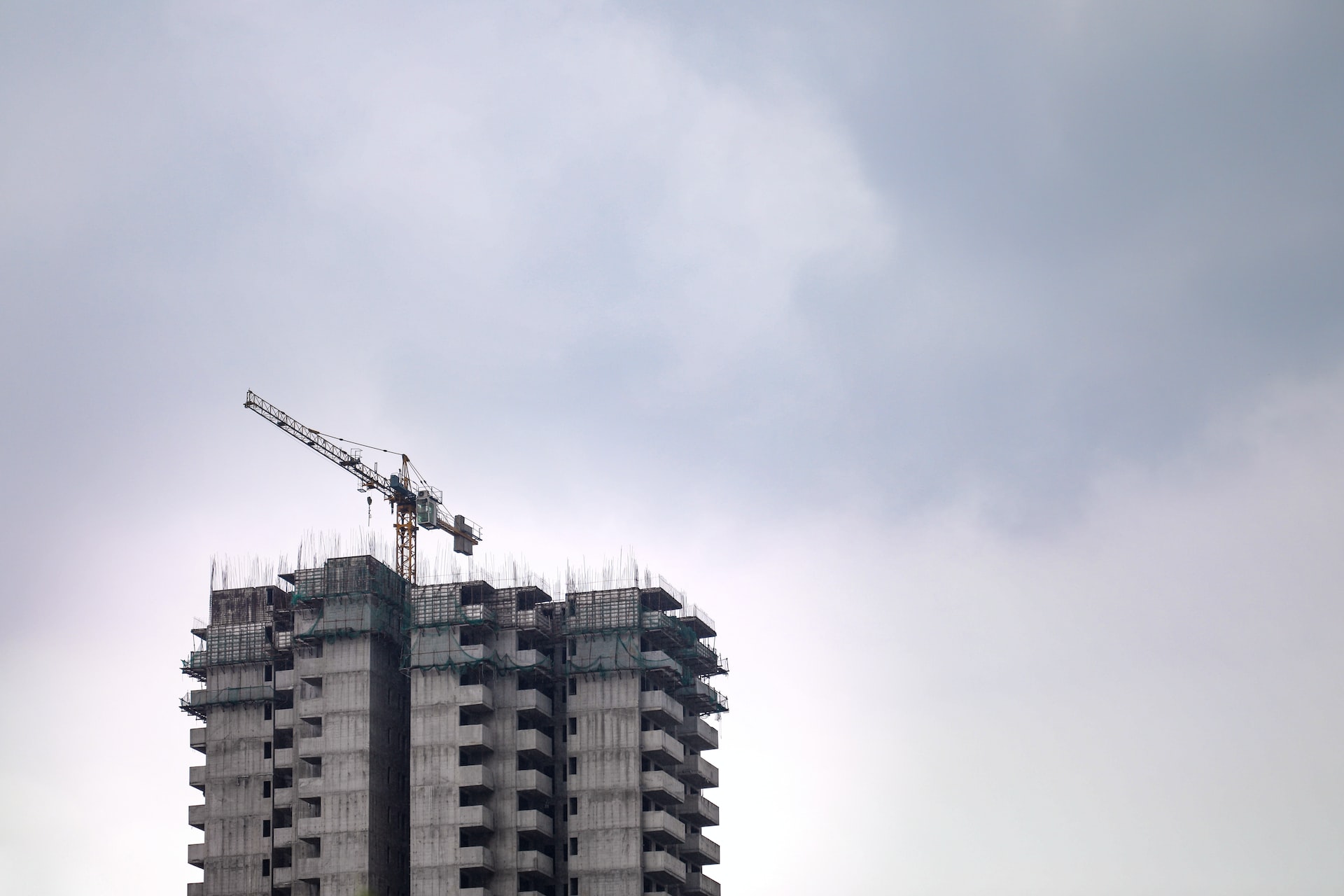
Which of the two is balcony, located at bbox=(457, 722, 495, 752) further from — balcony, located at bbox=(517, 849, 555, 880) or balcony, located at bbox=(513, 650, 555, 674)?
balcony, located at bbox=(517, 849, 555, 880)

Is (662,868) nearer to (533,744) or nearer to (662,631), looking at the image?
(533,744)

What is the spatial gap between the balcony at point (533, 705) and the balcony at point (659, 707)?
9.15 metres

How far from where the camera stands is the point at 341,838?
7239 inches

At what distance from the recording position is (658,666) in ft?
619

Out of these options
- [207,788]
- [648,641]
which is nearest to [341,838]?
[207,788]

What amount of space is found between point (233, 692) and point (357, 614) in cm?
1775

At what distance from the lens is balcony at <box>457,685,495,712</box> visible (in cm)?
18550

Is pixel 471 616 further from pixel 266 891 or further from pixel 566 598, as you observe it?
pixel 266 891

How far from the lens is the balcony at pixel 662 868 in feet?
604

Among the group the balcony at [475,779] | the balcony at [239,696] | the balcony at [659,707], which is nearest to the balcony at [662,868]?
the balcony at [659,707]

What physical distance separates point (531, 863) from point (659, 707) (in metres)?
18.7

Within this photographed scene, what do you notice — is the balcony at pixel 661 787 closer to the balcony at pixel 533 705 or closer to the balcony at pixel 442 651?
the balcony at pixel 533 705

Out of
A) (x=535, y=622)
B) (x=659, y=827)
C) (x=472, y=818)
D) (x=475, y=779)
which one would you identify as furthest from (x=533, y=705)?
(x=659, y=827)

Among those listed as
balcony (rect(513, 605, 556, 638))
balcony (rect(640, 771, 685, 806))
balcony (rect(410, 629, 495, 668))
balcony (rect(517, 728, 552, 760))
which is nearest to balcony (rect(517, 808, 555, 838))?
balcony (rect(517, 728, 552, 760))
